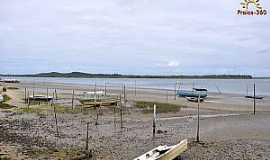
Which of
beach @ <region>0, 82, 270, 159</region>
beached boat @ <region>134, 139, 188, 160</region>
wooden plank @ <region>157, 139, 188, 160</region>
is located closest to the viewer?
beached boat @ <region>134, 139, 188, 160</region>

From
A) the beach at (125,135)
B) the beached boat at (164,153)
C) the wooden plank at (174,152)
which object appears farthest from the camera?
the beach at (125,135)

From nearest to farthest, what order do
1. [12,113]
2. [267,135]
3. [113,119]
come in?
[267,135], [113,119], [12,113]

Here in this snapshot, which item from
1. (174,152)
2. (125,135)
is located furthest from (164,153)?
(125,135)

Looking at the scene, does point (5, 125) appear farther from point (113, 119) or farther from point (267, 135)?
point (267, 135)

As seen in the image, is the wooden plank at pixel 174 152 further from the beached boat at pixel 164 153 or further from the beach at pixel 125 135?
the beach at pixel 125 135

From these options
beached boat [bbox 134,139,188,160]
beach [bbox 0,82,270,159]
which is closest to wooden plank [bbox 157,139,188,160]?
beached boat [bbox 134,139,188,160]

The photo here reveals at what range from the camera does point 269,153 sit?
17000 mm

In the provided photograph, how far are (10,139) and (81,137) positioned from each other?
3641 millimetres

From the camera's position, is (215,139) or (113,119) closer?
(215,139)

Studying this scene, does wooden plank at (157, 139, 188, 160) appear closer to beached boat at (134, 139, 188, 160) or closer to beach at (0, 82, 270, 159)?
beached boat at (134, 139, 188, 160)

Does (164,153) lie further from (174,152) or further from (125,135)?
(125,135)

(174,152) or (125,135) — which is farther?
(125,135)

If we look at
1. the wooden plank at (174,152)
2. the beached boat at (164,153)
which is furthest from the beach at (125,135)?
the beached boat at (164,153)

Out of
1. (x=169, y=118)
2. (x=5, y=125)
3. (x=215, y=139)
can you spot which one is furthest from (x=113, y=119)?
(x=215, y=139)
